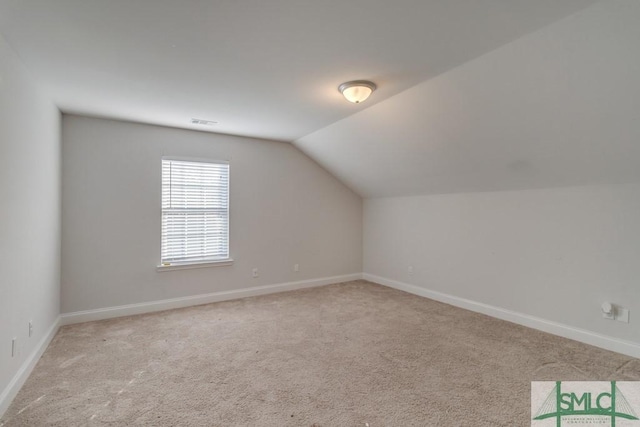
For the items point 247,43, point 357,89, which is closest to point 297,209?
point 357,89

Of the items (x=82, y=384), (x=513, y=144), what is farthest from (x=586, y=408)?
(x=82, y=384)

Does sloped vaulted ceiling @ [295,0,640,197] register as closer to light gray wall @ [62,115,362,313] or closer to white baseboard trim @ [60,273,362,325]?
light gray wall @ [62,115,362,313]

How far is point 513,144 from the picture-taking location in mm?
3047

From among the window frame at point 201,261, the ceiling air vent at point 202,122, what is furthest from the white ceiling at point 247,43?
the window frame at point 201,261

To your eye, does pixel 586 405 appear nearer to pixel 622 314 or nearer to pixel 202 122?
pixel 622 314

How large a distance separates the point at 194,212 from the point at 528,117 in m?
3.96

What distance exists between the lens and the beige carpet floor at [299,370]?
2006 mm

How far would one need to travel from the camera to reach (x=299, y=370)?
8.39 ft

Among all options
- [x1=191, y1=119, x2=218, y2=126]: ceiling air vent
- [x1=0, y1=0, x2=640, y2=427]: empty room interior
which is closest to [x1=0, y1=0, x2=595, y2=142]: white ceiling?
[x1=0, y1=0, x2=640, y2=427]: empty room interior

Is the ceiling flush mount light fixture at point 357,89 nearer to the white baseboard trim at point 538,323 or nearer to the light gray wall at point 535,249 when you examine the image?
the light gray wall at point 535,249

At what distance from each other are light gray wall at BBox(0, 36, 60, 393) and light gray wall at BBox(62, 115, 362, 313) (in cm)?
34

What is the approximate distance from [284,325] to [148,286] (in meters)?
1.88

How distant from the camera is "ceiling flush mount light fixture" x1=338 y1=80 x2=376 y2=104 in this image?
280 cm

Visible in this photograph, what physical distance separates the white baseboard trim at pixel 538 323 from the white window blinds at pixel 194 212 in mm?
3001
